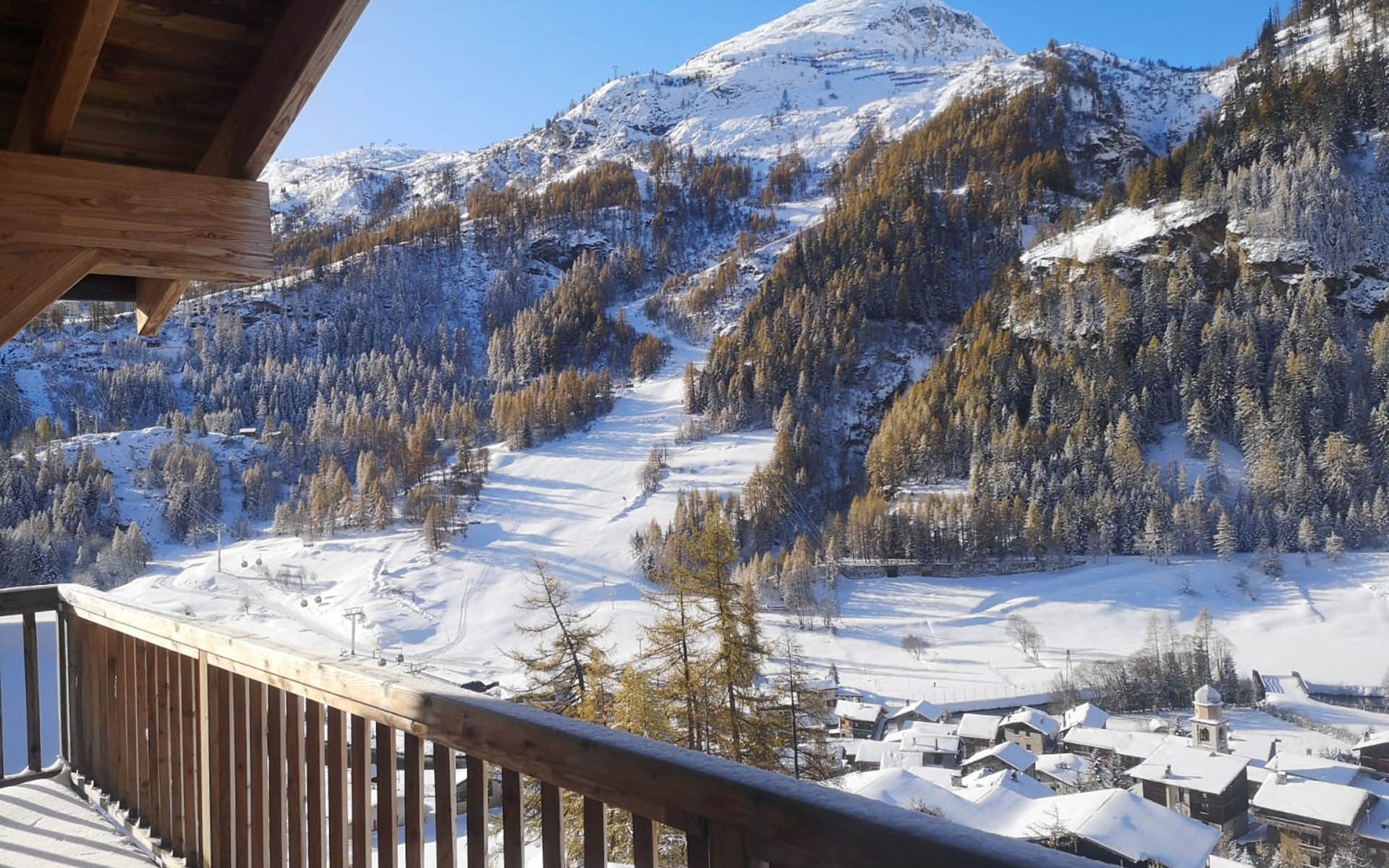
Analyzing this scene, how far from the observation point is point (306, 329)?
248 feet

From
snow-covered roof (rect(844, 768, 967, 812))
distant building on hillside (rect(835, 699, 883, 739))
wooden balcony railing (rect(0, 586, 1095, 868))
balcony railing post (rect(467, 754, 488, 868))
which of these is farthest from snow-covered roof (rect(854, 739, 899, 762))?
balcony railing post (rect(467, 754, 488, 868))

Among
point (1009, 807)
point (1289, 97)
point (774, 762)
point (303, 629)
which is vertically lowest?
point (303, 629)

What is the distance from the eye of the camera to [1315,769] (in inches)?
779

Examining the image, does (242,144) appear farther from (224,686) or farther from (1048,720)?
(1048,720)

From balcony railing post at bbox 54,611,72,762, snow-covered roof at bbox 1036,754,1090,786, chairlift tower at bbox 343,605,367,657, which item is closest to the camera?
balcony railing post at bbox 54,611,72,762

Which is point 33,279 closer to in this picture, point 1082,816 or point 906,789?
point 906,789

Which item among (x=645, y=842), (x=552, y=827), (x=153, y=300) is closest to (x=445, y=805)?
(x=552, y=827)

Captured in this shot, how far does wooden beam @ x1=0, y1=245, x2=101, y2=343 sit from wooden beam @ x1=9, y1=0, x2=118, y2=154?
22cm

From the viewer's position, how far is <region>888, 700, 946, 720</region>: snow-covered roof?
23.2 m

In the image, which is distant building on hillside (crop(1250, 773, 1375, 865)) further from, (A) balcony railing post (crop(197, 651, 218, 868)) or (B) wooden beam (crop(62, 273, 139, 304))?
(B) wooden beam (crop(62, 273, 139, 304))

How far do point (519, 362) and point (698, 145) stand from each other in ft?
159

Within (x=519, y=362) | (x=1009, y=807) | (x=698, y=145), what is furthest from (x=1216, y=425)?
(x=698, y=145)

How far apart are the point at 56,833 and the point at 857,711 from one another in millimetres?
22636

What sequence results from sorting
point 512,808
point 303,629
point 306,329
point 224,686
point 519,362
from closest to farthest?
point 512,808 < point 224,686 < point 303,629 < point 519,362 < point 306,329
